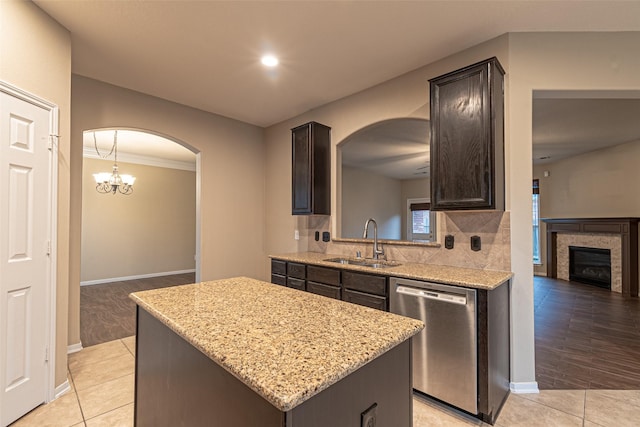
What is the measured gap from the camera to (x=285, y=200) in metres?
4.32

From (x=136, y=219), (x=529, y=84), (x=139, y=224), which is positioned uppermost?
(x=529, y=84)

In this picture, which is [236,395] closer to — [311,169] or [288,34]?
[288,34]

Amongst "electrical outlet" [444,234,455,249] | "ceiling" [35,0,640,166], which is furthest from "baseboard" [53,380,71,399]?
"electrical outlet" [444,234,455,249]

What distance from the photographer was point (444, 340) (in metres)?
2.06

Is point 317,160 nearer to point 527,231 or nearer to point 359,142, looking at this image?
point 359,142

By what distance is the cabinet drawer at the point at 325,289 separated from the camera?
2733mm

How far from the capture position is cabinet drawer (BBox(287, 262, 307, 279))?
307cm

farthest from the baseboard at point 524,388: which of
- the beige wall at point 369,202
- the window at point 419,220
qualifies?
the beige wall at point 369,202

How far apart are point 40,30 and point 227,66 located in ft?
4.31

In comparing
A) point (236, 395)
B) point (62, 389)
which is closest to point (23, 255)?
point (62, 389)

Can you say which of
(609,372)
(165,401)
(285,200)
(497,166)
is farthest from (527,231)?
(285,200)

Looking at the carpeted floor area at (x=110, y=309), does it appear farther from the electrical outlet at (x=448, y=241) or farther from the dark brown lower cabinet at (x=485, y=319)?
the electrical outlet at (x=448, y=241)

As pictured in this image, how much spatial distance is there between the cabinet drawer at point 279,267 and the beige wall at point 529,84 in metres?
2.09

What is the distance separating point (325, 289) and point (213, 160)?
2.42 m
